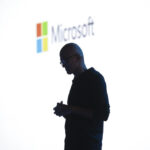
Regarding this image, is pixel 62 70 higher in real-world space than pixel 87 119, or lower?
higher

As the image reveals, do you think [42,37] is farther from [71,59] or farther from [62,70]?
[71,59]

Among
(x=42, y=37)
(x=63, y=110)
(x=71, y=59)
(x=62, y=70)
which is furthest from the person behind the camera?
(x=42, y=37)

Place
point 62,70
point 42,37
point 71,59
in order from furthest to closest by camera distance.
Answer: point 42,37, point 62,70, point 71,59

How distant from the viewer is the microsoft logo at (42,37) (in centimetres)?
312

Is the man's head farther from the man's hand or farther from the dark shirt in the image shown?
the man's hand

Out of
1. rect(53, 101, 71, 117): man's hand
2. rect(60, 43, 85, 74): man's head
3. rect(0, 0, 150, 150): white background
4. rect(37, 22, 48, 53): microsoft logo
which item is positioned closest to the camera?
rect(53, 101, 71, 117): man's hand

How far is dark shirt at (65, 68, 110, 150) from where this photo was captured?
1661 millimetres

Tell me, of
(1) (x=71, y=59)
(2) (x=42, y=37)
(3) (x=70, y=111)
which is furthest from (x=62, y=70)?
(3) (x=70, y=111)

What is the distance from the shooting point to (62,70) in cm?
298

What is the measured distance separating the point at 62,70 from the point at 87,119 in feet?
4.32

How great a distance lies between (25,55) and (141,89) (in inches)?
47.3

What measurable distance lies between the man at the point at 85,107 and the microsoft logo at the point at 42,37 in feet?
4.56

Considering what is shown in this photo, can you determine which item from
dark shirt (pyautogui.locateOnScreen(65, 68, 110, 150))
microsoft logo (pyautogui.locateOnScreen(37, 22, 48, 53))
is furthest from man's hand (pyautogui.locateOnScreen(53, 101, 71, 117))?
microsoft logo (pyautogui.locateOnScreen(37, 22, 48, 53))

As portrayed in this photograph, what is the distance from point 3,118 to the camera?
3.42m
